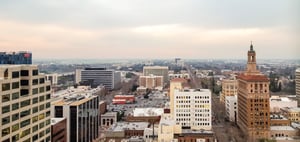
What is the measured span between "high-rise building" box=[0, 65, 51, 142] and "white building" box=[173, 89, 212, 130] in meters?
3.97

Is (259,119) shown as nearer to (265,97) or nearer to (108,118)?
(265,97)

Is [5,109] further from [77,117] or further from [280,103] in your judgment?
[280,103]

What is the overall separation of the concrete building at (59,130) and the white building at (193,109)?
A: 7.91 ft

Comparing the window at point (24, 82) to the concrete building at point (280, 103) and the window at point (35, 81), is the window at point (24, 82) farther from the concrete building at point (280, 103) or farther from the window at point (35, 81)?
the concrete building at point (280, 103)

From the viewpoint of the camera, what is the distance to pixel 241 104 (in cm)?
886

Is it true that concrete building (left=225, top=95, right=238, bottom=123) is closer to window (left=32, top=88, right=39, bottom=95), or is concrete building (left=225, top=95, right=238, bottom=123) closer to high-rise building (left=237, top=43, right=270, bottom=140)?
high-rise building (left=237, top=43, right=270, bottom=140)

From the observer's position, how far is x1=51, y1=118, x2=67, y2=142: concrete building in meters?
6.08

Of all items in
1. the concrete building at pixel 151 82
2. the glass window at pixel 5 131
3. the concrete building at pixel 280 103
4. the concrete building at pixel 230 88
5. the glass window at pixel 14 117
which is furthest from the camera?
the concrete building at pixel 151 82

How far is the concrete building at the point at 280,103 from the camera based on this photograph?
959cm

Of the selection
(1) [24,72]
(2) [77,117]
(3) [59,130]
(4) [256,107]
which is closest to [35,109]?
(1) [24,72]

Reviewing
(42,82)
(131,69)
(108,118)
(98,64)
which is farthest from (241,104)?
(131,69)

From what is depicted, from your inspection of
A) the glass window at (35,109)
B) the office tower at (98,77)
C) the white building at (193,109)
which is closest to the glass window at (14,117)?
the glass window at (35,109)

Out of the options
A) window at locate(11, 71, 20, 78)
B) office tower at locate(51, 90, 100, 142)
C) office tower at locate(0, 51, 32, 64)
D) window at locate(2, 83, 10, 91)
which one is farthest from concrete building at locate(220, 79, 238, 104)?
window at locate(2, 83, 10, 91)

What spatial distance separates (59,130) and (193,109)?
9.66ft
